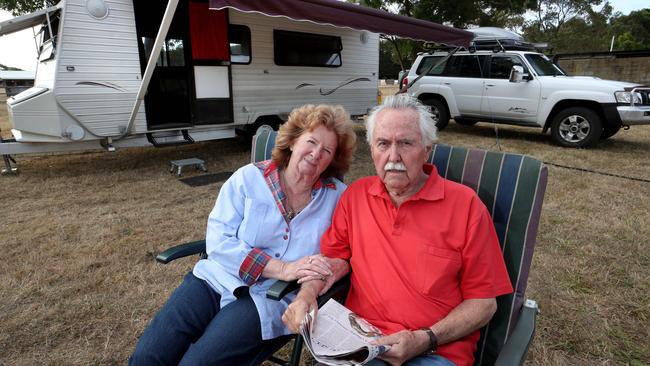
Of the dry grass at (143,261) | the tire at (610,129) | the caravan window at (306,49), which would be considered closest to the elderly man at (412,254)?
→ the dry grass at (143,261)

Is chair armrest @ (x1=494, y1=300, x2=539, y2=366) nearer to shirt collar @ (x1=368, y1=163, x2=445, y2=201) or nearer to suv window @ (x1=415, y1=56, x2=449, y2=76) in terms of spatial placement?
shirt collar @ (x1=368, y1=163, x2=445, y2=201)

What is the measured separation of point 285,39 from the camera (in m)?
6.66

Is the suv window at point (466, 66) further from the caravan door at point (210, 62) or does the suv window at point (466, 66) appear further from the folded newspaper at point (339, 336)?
the folded newspaper at point (339, 336)

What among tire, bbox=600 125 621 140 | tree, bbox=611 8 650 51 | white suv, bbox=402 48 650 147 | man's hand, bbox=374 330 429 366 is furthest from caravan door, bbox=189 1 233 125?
tree, bbox=611 8 650 51

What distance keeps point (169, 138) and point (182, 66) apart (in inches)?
50.4

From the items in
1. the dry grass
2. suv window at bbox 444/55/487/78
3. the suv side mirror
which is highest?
suv window at bbox 444/55/487/78

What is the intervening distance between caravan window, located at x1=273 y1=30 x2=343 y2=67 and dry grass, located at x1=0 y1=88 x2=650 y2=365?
2509 millimetres

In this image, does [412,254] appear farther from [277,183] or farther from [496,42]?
[496,42]

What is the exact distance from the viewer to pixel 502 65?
24.6 ft

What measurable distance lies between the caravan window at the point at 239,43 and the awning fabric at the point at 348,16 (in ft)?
5.82

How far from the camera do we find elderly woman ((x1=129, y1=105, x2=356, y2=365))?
1.45m

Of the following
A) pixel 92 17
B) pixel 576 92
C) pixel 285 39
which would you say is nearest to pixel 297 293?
pixel 92 17

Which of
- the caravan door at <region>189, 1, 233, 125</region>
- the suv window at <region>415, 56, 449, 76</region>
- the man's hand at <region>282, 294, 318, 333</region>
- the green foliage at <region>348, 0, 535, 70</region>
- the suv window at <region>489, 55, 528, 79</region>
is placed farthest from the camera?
Answer: the green foliage at <region>348, 0, 535, 70</region>

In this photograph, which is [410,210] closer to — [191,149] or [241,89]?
[241,89]
